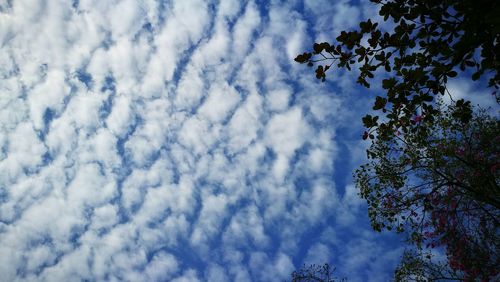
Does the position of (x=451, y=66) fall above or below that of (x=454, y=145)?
below

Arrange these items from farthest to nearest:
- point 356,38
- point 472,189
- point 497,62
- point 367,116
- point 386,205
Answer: point 386,205
point 472,189
point 367,116
point 356,38
point 497,62

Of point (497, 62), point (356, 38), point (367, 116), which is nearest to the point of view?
point (497, 62)

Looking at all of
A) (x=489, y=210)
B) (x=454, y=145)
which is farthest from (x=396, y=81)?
(x=489, y=210)

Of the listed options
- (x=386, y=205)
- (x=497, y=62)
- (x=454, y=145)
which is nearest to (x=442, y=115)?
(x=454, y=145)

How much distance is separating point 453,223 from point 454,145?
3582 mm

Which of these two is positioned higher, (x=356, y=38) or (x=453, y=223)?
(x=453, y=223)

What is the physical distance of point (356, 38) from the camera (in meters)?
5.22

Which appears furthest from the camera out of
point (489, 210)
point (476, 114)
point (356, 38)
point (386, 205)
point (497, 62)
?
point (476, 114)

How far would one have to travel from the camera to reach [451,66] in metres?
4.92

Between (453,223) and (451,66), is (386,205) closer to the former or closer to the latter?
(453,223)

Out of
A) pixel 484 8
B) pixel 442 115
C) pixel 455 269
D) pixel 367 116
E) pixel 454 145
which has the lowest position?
pixel 367 116

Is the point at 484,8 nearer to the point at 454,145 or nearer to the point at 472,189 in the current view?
the point at 472,189

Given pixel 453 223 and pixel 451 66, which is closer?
pixel 451 66

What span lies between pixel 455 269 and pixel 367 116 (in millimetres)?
14494
